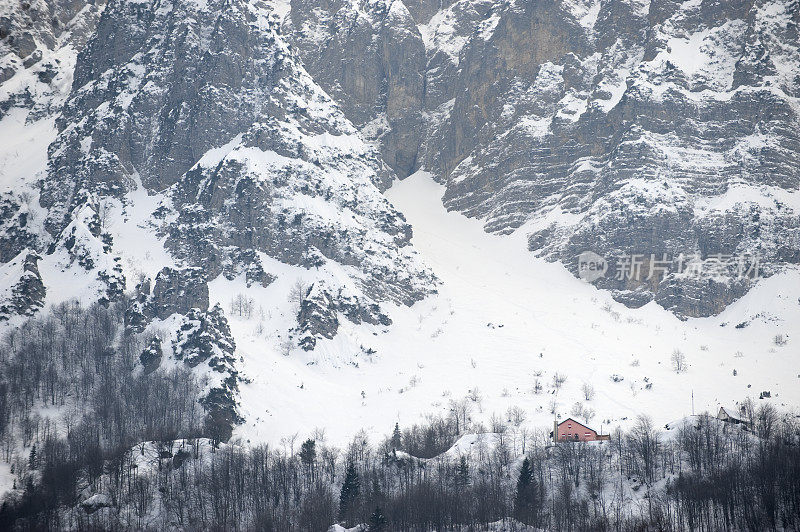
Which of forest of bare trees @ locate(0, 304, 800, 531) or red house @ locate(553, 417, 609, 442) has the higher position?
red house @ locate(553, 417, 609, 442)

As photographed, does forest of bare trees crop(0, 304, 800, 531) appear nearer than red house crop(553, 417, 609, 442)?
Yes

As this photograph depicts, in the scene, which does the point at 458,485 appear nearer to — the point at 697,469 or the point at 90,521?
the point at 697,469

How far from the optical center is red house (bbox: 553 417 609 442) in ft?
592

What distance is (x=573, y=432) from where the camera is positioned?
595 ft

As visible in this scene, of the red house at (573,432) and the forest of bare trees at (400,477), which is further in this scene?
the red house at (573,432)

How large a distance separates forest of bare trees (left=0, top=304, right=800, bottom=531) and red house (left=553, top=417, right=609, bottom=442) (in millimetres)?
2313

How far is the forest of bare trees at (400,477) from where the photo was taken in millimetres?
159375

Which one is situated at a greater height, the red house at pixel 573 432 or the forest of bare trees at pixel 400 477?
the red house at pixel 573 432

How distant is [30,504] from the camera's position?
6521 inches

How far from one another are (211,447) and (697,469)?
210ft

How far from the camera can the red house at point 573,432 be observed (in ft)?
592

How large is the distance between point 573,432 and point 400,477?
24728 mm

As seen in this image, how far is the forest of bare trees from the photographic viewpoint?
159 m

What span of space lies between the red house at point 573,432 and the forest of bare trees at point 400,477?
7.59 ft
